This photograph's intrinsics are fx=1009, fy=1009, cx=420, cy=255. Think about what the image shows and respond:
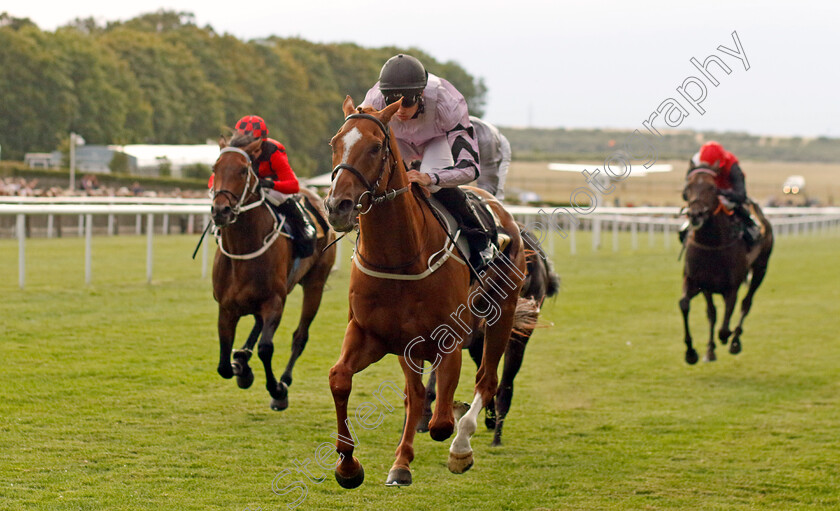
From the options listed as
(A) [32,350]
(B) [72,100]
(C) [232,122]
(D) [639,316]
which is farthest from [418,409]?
(C) [232,122]

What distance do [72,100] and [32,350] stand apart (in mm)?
43367

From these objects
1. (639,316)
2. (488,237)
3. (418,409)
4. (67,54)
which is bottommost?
(639,316)

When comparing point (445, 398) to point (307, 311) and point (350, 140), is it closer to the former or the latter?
point (350, 140)

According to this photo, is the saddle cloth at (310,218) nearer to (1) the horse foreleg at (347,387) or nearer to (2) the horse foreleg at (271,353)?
(2) the horse foreleg at (271,353)

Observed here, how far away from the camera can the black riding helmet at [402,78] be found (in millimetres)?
4711

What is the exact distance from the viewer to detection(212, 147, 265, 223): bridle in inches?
258

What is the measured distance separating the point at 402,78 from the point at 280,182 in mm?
2775

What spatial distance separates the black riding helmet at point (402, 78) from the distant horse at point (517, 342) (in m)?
1.65

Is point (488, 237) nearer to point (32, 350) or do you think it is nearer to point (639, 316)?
point (32, 350)

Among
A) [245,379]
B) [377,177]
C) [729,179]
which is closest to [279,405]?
[245,379]

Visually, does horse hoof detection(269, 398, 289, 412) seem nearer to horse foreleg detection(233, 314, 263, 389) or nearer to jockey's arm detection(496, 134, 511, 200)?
horse foreleg detection(233, 314, 263, 389)

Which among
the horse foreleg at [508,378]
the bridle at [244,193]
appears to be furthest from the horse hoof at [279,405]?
the horse foreleg at [508,378]

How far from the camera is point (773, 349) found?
34.2 feet

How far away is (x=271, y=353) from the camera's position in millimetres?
6711
